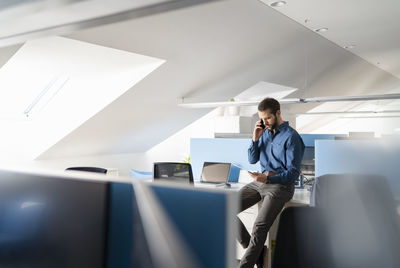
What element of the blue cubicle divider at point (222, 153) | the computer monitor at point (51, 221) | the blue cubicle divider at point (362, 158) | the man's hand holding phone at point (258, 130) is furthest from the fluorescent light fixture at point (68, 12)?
the blue cubicle divider at point (222, 153)

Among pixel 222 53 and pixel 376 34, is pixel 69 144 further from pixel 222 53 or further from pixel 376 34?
pixel 376 34

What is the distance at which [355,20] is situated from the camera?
15.6 ft

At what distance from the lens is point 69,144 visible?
5.73 meters

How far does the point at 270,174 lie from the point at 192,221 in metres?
2.21

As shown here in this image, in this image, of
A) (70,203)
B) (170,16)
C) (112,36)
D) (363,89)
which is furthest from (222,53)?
(363,89)

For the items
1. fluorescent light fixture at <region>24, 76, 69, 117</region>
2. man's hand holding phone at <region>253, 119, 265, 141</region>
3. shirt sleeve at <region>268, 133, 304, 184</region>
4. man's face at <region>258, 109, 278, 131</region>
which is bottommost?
shirt sleeve at <region>268, 133, 304, 184</region>

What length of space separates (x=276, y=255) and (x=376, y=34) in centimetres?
504

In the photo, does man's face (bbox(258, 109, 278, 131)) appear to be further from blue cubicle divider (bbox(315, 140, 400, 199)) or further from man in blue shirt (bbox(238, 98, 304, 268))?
blue cubicle divider (bbox(315, 140, 400, 199))

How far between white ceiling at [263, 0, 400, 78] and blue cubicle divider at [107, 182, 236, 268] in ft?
11.5

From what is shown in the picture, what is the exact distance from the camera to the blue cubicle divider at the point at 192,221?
86 centimetres

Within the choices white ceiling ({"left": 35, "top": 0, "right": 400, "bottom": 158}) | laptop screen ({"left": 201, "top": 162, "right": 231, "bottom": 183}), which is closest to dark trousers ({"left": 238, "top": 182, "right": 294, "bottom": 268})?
laptop screen ({"left": 201, "top": 162, "right": 231, "bottom": 183})

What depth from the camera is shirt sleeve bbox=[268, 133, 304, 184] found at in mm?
2896

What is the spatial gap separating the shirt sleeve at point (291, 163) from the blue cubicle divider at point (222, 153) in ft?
3.84

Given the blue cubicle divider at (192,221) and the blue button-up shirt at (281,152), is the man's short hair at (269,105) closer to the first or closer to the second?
the blue button-up shirt at (281,152)
